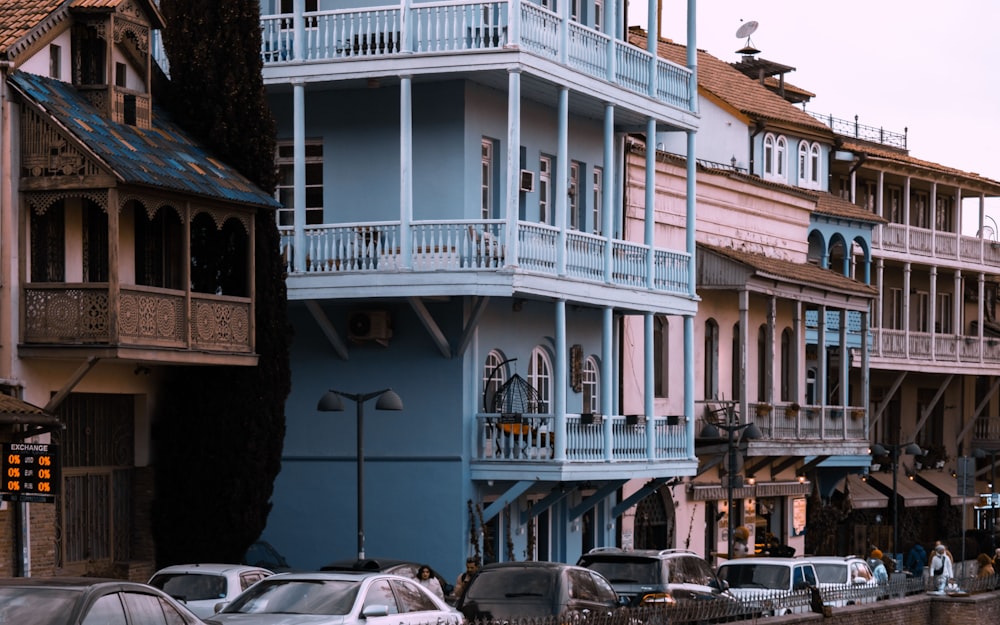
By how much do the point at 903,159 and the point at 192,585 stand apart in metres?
38.6

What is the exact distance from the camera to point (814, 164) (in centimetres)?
5388

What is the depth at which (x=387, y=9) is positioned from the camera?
33.8m

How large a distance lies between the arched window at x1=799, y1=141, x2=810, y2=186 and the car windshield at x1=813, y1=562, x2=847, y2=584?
20.9 metres

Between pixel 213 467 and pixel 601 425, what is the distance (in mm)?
7894

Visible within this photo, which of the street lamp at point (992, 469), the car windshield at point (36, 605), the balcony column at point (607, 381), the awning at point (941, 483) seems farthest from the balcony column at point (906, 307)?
the car windshield at point (36, 605)

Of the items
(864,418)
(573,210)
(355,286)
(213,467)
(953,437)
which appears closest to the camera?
(213,467)

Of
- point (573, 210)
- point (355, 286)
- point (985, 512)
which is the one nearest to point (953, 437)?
point (985, 512)

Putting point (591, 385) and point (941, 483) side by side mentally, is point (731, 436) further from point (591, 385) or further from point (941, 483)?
point (941, 483)

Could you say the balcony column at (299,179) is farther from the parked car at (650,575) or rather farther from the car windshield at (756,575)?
the car windshield at (756,575)

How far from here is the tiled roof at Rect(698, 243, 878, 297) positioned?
4428cm

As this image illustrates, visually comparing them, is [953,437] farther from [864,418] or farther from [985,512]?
[864,418]

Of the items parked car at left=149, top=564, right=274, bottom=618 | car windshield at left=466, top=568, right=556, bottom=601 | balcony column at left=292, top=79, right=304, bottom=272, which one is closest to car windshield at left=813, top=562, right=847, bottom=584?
car windshield at left=466, top=568, right=556, bottom=601

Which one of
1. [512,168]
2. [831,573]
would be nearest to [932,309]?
[831,573]

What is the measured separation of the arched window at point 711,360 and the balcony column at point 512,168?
1304 cm
